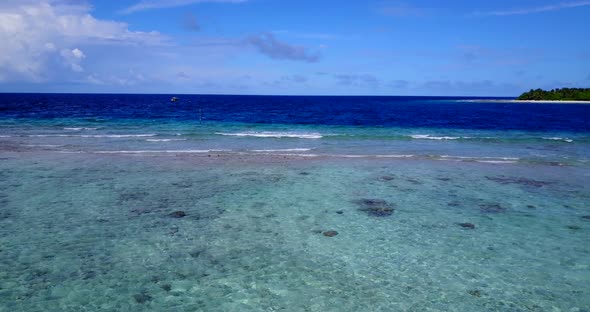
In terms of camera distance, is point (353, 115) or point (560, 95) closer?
point (353, 115)

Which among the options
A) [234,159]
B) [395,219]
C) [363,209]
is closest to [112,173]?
[234,159]

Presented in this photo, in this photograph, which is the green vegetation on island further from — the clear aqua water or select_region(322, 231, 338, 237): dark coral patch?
select_region(322, 231, 338, 237): dark coral patch

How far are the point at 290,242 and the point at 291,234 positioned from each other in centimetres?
58

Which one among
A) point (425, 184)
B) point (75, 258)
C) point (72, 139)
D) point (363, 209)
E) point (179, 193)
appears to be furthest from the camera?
point (72, 139)

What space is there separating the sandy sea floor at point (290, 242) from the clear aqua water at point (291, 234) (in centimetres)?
4

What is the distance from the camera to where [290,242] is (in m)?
10.4

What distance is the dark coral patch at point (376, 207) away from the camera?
1300 cm

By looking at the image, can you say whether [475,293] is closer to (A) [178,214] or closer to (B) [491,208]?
(B) [491,208]

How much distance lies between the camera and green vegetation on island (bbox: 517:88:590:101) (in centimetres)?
12350

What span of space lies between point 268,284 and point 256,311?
946 mm

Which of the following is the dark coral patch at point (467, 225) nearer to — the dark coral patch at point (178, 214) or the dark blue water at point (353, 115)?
the dark coral patch at point (178, 214)

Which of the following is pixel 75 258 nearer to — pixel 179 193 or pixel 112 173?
pixel 179 193

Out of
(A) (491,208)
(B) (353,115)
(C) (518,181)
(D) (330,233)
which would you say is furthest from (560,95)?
(D) (330,233)

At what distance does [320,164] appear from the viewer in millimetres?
21641
